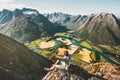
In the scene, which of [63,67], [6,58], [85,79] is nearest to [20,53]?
[6,58]

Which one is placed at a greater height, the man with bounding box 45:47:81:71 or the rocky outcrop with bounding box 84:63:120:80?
the man with bounding box 45:47:81:71

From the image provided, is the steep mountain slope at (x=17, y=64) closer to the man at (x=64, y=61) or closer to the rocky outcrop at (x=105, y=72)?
the rocky outcrop at (x=105, y=72)

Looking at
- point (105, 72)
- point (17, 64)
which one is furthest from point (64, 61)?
point (105, 72)

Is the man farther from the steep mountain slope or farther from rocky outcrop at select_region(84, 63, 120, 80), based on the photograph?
rocky outcrop at select_region(84, 63, 120, 80)

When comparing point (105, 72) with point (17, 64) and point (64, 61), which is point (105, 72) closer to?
point (17, 64)

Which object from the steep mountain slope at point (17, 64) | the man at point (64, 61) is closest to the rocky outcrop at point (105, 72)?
the steep mountain slope at point (17, 64)

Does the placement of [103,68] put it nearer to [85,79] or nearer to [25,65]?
[85,79]

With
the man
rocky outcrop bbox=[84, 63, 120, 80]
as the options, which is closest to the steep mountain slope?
rocky outcrop bbox=[84, 63, 120, 80]

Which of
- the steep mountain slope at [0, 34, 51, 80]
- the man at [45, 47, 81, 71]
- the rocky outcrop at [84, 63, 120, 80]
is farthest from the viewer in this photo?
the rocky outcrop at [84, 63, 120, 80]

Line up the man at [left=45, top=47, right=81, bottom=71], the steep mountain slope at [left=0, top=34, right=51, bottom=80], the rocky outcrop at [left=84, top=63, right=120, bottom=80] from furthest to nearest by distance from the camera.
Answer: the rocky outcrop at [left=84, top=63, right=120, bottom=80]
the steep mountain slope at [left=0, top=34, right=51, bottom=80]
the man at [left=45, top=47, right=81, bottom=71]

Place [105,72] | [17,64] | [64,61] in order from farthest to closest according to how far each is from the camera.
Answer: [105,72]
[17,64]
[64,61]
